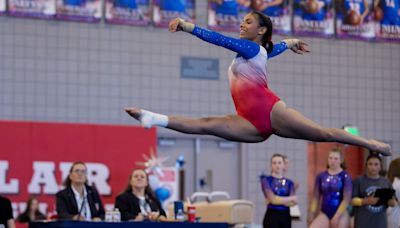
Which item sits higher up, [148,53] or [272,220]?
[148,53]

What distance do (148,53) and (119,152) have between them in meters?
1.65

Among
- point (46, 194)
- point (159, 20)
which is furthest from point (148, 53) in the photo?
point (46, 194)

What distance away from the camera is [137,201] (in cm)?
938

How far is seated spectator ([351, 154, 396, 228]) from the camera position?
9.27m

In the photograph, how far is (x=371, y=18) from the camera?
46.4 ft

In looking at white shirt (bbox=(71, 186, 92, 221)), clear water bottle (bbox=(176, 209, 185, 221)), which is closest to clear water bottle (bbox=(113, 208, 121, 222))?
white shirt (bbox=(71, 186, 92, 221))

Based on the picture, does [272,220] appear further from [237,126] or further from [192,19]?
[192,19]

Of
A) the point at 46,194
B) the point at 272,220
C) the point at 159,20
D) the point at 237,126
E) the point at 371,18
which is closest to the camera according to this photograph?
the point at 237,126

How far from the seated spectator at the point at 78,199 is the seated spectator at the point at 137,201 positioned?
0.24 m

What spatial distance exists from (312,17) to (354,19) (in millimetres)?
681

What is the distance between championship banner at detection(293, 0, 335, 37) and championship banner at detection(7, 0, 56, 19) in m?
3.73

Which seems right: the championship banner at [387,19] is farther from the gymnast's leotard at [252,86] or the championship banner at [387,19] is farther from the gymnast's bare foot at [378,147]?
the gymnast's leotard at [252,86]

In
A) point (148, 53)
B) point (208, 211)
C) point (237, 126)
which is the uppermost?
point (148, 53)

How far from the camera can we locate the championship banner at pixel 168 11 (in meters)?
13.2
